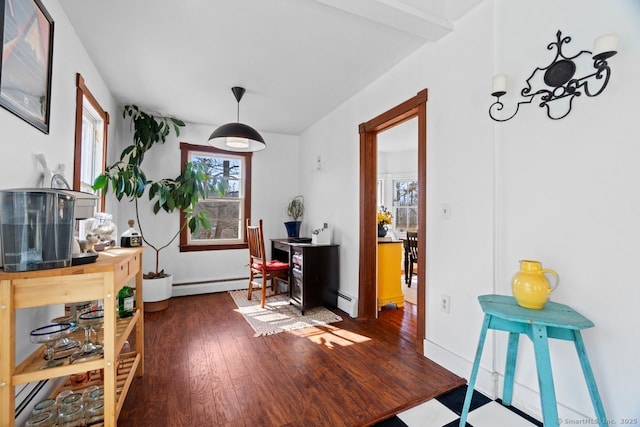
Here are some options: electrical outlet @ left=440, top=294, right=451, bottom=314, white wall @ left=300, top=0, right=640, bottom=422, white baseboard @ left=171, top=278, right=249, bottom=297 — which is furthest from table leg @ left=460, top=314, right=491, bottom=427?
white baseboard @ left=171, top=278, right=249, bottom=297

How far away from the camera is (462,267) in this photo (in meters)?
2.06

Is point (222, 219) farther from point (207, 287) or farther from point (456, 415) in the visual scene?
point (456, 415)

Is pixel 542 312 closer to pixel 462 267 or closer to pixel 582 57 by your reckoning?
pixel 462 267

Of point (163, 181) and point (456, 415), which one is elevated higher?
point (163, 181)

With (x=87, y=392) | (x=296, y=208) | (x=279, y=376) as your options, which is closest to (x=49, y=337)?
(x=87, y=392)

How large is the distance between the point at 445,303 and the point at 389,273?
1.36 meters

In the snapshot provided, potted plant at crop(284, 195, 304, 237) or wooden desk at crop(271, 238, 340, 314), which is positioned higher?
potted plant at crop(284, 195, 304, 237)

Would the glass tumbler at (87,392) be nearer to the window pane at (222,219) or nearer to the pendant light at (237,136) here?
the pendant light at (237,136)

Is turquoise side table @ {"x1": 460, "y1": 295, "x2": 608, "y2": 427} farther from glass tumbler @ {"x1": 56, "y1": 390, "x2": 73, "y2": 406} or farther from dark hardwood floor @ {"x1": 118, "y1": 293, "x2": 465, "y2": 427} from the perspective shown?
glass tumbler @ {"x1": 56, "y1": 390, "x2": 73, "y2": 406}

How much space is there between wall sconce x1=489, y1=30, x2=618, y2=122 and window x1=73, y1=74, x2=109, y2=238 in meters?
2.93

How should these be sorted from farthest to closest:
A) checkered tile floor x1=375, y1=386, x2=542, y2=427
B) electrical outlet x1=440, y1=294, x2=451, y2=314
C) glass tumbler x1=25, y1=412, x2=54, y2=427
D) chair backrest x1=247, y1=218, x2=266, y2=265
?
1. chair backrest x1=247, y1=218, x2=266, y2=265
2. electrical outlet x1=440, y1=294, x2=451, y2=314
3. checkered tile floor x1=375, y1=386, x2=542, y2=427
4. glass tumbler x1=25, y1=412, x2=54, y2=427

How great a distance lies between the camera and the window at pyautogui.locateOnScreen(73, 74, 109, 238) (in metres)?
2.23

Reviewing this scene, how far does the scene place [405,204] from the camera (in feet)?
21.6

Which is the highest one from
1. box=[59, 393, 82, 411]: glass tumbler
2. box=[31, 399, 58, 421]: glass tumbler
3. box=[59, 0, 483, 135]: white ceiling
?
box=[59, 0, 483, 135]: white ceiling
